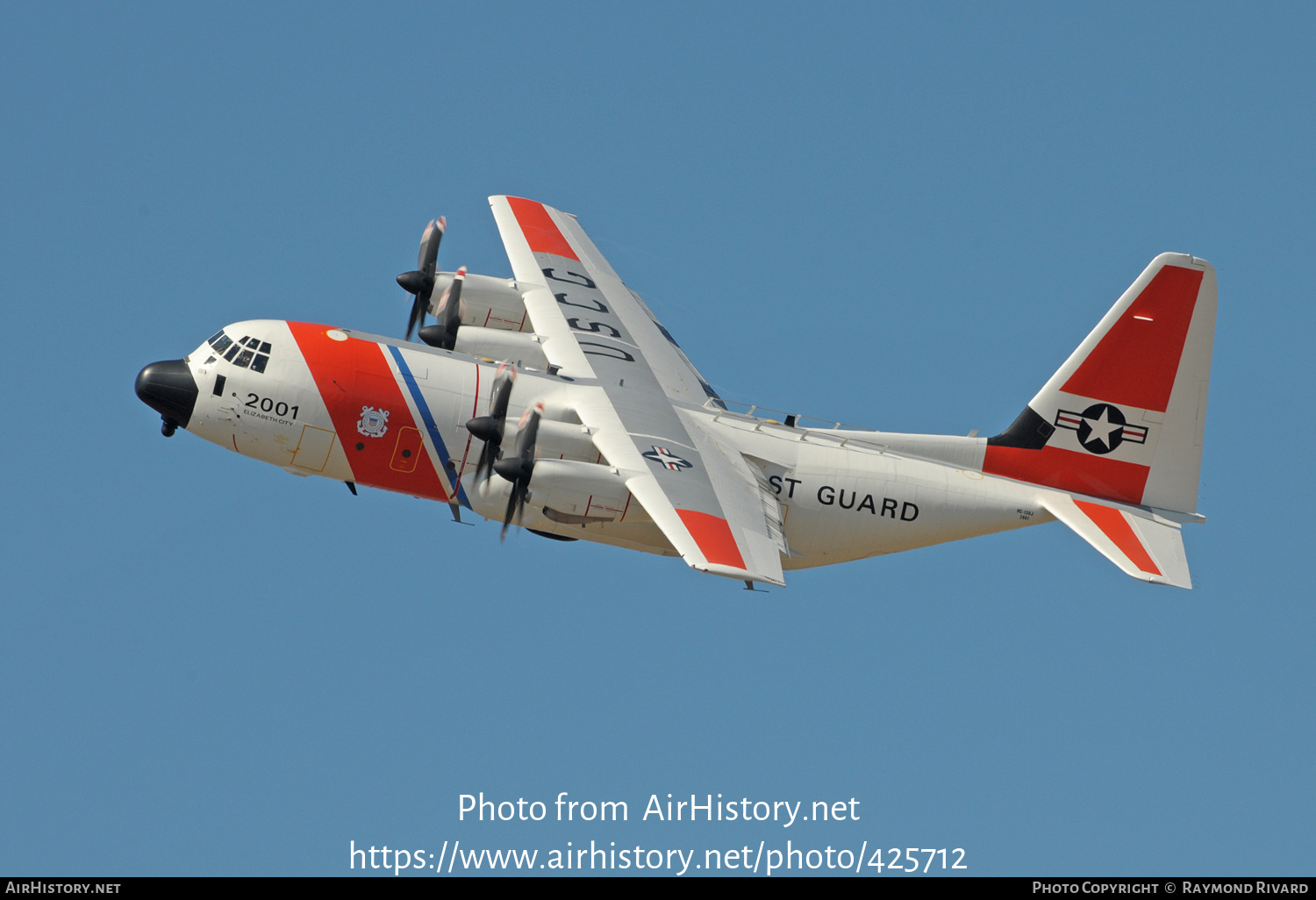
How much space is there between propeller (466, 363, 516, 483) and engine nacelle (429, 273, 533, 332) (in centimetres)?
596

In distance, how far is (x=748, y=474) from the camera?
30.0m

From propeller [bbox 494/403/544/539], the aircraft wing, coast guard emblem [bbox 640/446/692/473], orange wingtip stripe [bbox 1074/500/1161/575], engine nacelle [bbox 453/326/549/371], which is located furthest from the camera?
engine nacelle [bbox 453/326/549/371]

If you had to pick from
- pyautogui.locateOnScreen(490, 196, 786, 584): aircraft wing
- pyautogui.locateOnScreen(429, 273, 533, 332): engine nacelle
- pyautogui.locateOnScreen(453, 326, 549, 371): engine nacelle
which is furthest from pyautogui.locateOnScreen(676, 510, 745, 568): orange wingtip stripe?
pyautogui.locateOnScreen(429, 273, 533, 332): engine nacelle

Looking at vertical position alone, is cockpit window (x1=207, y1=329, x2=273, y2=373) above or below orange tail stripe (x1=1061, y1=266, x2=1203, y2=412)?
below

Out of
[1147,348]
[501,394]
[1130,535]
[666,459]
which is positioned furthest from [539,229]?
[1130,535]

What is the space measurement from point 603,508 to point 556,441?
185 centimetres

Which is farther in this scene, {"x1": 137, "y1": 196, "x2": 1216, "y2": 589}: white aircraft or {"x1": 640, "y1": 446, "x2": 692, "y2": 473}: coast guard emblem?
{"x1": 640, "y1": 446, "x2": 692, "y2": 473}: coast guard emblem

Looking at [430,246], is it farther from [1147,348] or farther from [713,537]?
[1147,348]

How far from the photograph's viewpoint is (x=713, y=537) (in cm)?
2605

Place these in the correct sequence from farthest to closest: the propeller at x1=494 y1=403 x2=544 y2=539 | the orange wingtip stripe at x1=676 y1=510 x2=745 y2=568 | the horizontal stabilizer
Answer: the horizontal stabilizer → the propeller at x1=494 y1=403 x2=544 y2=539 → the orange wingtip stripe at x1=676 y1=510 x2=745 y2=568

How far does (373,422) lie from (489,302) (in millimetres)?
6088

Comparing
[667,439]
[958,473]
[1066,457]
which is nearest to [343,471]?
[667,439]

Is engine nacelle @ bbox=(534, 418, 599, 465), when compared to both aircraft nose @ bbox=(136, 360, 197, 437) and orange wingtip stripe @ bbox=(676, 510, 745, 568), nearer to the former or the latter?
orange wingtip stripe @ bbox=(676, 510, 745, 568)

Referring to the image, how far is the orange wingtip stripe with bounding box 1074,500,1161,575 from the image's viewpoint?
1160 inches
